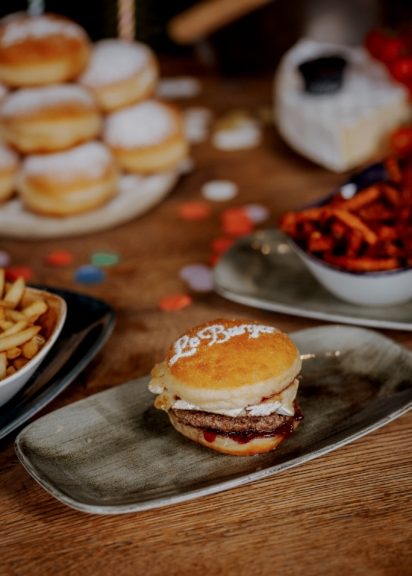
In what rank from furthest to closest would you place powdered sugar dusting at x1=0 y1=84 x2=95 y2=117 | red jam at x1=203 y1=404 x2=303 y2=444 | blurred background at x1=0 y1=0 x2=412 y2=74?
1. blurred background at x1=0 y1=0 x2=412 y2=74
2. powdered sugar dusting at x1=0 y1=84 x2=95 y2=117
3. red jam at x1=203 y1=404 x2=303 y2=444

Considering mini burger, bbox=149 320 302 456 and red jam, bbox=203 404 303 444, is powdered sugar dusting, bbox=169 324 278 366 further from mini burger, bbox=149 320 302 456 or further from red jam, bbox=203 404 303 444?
red jam, bbox=203 404 303 444

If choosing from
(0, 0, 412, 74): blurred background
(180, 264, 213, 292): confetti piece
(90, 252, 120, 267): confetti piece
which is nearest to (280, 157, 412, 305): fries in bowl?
(180, 264, 213, 292): confetti piece

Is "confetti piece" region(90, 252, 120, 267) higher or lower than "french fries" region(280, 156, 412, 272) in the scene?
lower

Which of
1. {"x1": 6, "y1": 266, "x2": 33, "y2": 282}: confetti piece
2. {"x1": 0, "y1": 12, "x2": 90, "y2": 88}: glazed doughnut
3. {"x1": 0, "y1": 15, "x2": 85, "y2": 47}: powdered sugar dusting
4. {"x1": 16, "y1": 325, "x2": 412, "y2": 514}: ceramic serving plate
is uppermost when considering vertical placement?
{"x1": 0, "y1": 15, "x2": 85, "y2": 47}: powdered sugar dusting

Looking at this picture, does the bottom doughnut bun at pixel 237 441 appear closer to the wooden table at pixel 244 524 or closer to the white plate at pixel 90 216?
the wooden table at pixel 244 524

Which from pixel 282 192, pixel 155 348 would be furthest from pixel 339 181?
pixel 155 348

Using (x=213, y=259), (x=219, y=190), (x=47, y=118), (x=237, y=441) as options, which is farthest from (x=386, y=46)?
(x=237, y=441)
